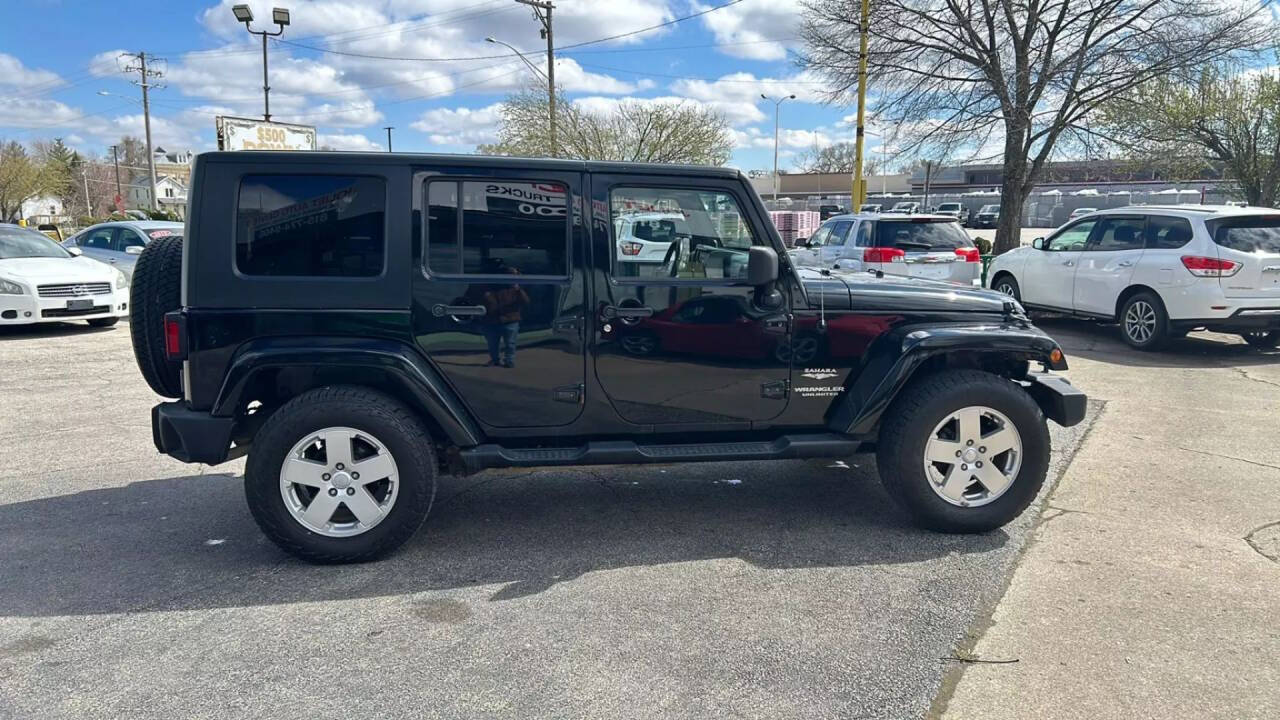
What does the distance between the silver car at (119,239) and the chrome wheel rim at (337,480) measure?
1171cm

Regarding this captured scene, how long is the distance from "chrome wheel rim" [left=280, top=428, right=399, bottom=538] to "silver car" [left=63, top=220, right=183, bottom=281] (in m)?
11.7

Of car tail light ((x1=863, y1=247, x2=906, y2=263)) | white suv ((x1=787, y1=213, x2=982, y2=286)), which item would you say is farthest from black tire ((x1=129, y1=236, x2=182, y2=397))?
car tail light ((x1=863, y1=247, x2=906, y2=263))

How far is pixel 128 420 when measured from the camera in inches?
270

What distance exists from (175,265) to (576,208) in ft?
6.35

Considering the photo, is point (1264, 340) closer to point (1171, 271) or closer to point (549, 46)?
point (1171, 271)

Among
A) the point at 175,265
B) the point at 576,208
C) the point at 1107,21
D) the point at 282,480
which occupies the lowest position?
the point at 282,480

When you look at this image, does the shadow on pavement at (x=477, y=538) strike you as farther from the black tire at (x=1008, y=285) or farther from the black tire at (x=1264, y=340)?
the black tire at (x=1008, y=285)

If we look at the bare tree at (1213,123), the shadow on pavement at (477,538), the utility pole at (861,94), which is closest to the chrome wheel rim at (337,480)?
the shadow on pavement at (477,538)

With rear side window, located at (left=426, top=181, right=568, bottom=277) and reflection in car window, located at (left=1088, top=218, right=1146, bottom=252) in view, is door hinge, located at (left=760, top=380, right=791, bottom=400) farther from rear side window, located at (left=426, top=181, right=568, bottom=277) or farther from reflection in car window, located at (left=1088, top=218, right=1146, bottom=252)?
reflection in car window, located at (left=1088, top=218, right=1146, bottom=252)

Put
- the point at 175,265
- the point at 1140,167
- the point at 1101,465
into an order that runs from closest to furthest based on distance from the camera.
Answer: the point at 175,265 < the point at 1101,465 < the point at 1140,167

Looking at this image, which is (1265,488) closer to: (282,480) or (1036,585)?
(1036,585)

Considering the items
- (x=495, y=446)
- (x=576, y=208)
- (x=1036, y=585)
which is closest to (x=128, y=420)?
(x=495, y=446)

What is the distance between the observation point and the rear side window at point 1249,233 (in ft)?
→ 29.8

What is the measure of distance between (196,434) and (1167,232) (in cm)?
997
